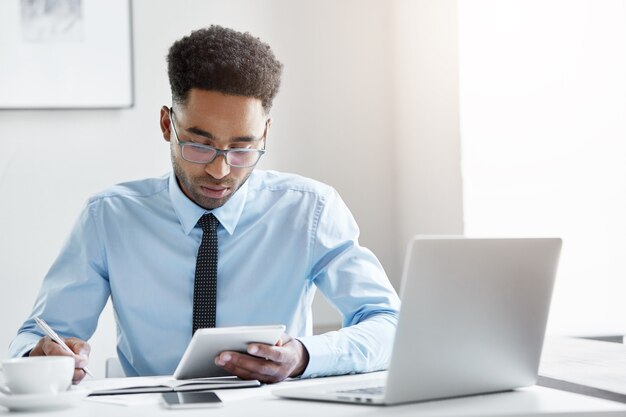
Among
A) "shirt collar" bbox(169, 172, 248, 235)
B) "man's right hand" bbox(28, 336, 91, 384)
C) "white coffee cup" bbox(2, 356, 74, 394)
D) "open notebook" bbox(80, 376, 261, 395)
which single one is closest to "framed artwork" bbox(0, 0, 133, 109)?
"shirt collar" bbox(169, 172, 248, 235)

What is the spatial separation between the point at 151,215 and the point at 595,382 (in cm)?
108

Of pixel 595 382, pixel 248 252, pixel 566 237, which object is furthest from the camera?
pixel 566 237

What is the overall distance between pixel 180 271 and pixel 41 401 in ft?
2.61

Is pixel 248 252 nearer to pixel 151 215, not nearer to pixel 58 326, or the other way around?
pixel 151 215

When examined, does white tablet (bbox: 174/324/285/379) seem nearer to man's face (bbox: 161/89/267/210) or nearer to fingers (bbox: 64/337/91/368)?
fingers (bbox: 64/337/91/368)

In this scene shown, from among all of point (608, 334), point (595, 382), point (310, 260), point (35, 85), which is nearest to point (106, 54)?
point (35, 85)

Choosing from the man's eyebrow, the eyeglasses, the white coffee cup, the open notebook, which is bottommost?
the open notebook

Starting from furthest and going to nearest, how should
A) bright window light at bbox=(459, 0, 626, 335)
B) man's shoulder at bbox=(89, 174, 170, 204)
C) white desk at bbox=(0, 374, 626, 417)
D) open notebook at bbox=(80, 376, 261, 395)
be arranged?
bright window light at bbox=(459, 0, 626, 335)
man's shoulder at bbox=(89, 174, 170, 204)
open notebook at bbox=(80, 376, 261, 395)
white desk at bbox=(0, 374, 626, 417)

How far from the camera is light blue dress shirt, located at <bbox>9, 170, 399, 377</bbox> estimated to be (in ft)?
6.65

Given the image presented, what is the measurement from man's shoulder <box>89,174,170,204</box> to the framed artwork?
2.94 feet

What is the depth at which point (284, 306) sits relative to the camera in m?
2.10

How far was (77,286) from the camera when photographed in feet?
6.63

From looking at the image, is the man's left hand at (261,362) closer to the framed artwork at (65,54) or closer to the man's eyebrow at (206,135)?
the man's eyebrow at (206,135)

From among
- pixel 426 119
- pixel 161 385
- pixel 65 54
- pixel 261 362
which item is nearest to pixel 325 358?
pixel 261 362
